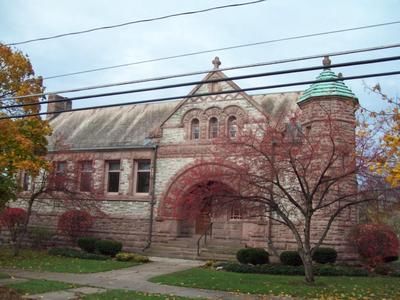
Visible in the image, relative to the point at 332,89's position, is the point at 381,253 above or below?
below

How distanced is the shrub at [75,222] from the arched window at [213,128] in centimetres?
781

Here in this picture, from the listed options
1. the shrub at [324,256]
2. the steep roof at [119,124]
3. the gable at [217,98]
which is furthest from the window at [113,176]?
the shrub at [324,256]

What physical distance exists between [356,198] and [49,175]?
13516mm

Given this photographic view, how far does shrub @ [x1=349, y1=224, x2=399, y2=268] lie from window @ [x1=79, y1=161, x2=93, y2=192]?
556 inches

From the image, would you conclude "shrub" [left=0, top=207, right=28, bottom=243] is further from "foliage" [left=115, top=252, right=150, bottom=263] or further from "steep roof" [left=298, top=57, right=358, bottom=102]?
"steep roof" [left=298, top=57, right=358, bottom=102]

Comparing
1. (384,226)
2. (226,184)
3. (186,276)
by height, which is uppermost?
(226,184)

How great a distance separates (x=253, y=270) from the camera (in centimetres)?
1675

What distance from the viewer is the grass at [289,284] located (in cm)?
1234

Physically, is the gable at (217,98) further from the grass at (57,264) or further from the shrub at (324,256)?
the grass at (57,264)

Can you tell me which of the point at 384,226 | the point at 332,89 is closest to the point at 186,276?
the point at 384,226

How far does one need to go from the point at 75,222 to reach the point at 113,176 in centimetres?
329

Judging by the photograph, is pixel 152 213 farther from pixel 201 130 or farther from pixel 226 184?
pixel 226 184

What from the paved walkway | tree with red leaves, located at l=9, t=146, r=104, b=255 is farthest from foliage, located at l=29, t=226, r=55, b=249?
the paved walkway

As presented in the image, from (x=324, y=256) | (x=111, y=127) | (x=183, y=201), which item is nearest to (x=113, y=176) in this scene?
(x=111, y=127)
